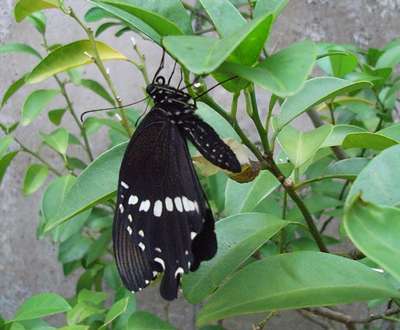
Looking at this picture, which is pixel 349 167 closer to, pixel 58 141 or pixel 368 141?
pixel 368 141

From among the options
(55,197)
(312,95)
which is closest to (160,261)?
(312,95)

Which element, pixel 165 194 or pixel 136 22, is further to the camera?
pixel 165 194

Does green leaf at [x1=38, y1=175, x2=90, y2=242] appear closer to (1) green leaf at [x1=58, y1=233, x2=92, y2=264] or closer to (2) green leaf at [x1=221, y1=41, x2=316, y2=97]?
(1) green leaf at [x1=58, y1=233, x2=92, y2=264]

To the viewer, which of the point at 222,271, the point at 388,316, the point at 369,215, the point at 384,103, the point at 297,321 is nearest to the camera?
the point at 369,215

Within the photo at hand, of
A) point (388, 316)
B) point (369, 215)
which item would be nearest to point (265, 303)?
point (369, 215)

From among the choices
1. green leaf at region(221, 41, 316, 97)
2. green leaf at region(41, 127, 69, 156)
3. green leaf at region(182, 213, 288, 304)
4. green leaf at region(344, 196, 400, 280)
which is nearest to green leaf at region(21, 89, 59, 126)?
green leaf at region(41, 127, 69, 156)

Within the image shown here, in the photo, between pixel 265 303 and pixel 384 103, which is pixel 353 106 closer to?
pixel 384 103

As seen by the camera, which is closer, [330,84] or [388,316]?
[330,84]
